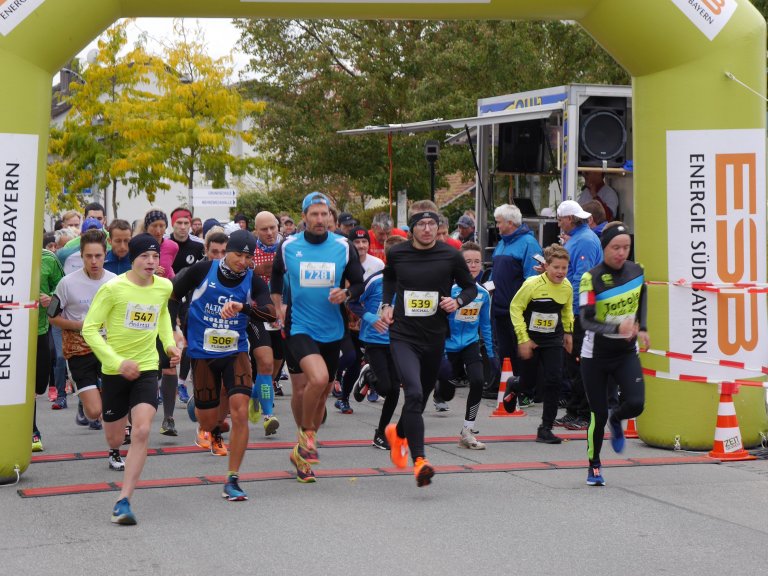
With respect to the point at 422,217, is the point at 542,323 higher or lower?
lower

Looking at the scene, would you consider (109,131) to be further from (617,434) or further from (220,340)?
(617,434)

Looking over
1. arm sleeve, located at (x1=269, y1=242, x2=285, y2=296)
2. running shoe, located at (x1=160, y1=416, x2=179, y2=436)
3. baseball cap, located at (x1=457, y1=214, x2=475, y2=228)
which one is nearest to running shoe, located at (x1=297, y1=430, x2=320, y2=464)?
arm sleeve, located at (x1=269, y1=242, x2=285, y2=296)

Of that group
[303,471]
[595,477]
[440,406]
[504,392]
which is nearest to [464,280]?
[595,477]

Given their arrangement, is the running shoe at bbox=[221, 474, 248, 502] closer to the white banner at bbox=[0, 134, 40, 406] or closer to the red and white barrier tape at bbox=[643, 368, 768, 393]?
the white banner at bbox=[0, 134, 40, 406]

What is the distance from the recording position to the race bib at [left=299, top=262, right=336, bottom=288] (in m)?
9.04

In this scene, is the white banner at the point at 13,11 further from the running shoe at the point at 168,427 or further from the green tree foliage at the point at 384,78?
the green tree foliage at the point at 384,78

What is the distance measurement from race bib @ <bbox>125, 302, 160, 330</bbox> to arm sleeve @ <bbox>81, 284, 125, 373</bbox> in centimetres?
13

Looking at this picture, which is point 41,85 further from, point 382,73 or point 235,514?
point 382,73

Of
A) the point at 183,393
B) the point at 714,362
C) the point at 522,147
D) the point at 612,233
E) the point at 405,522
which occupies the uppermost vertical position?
the point at 522,147

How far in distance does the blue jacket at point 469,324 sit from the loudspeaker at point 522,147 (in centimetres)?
696

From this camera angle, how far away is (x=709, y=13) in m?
9.72

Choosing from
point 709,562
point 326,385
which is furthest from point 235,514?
point 709,562

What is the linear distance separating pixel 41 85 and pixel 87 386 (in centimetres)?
242

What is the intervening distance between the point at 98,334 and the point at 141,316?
0.31 meters
